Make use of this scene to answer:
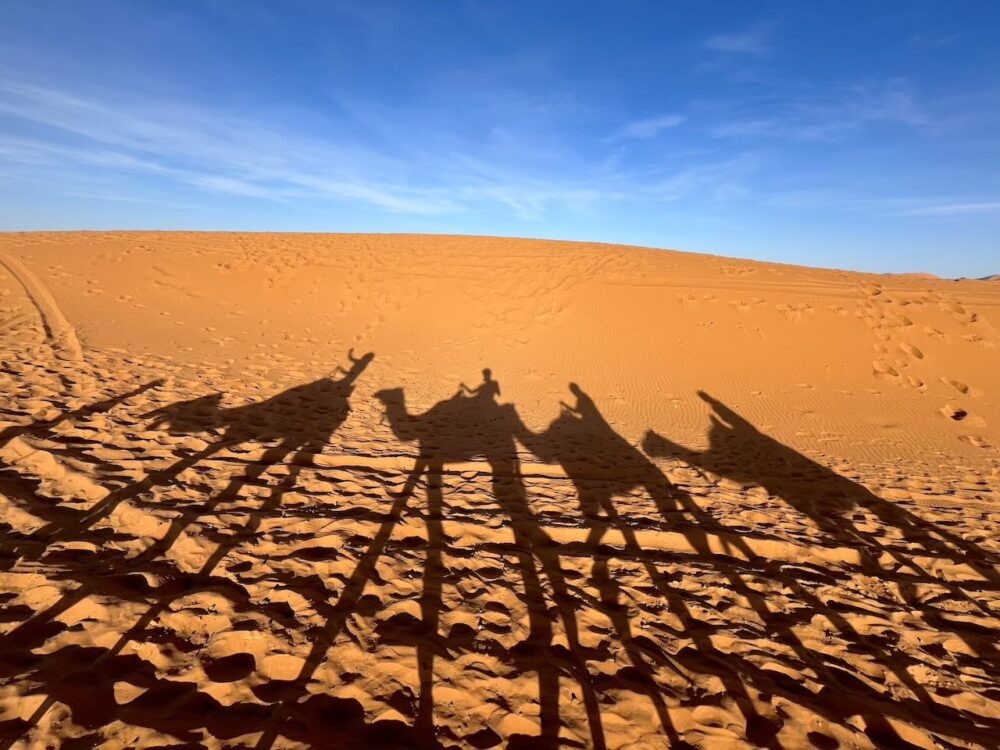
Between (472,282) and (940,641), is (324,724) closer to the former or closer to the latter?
(940,641)

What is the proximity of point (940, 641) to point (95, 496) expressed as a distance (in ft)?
21.5

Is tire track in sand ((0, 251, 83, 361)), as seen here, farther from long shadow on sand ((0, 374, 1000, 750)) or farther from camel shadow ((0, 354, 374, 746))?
long shadow on sand ((0, 374, 1000, 750))

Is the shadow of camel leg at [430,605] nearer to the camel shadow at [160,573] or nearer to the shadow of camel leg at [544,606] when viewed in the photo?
the shadow of camel leg at [544,606]

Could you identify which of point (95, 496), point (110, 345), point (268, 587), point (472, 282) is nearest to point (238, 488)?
point (95, 496)

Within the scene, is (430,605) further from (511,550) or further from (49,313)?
(49,313)

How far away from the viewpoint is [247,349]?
425 inches

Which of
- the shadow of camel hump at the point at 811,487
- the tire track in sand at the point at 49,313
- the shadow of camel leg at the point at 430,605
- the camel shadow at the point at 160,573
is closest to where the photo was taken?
the camel shadow at the point at 160,573

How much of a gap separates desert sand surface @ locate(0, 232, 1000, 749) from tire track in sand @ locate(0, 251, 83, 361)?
0.12 meters

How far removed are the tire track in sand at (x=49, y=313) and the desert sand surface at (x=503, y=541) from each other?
0.41 ft

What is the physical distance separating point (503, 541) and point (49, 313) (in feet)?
45.1

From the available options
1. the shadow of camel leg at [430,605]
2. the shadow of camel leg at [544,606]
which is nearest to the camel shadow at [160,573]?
the shadow of camel leg at [430,605]

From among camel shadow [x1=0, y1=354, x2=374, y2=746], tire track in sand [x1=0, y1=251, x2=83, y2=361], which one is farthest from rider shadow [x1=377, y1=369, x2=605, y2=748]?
tire track in sand [x1=0, y1=251, x2=83, y2=361]

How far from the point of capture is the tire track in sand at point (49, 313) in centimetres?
922

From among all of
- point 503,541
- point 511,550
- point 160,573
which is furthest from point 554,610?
point 160,573
